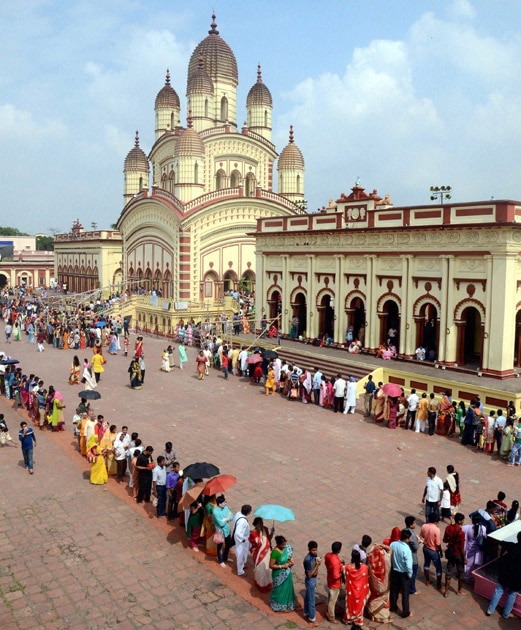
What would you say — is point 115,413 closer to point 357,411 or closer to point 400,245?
point 357,411

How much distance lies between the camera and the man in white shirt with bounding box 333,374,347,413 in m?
17.6

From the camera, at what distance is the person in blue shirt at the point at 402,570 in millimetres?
7711

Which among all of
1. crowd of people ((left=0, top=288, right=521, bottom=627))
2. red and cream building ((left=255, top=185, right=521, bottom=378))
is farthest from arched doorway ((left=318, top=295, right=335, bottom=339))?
crowd of people ((left=0, top=288, right=521, bottom=627))

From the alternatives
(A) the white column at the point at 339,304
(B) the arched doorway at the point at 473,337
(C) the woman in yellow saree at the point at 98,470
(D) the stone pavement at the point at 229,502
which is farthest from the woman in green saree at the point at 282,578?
(A) the white column at the point at 339,304

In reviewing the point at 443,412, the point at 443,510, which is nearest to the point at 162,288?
the point at 443,412

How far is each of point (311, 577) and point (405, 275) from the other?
585 inches

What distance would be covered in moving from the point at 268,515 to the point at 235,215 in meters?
30.3

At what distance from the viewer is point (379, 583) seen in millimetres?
7633

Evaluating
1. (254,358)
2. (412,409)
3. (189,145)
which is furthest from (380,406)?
(189,145)

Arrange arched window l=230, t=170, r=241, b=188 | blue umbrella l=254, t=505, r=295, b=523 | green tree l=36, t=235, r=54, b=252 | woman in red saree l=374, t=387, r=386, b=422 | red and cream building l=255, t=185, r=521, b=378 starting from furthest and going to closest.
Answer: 1. green tree l=36, t=235, r=54, b=252
2. arched window l=230, t=170, r=241, b=188
3. red and cream building l=255, t=185, r=521, b=378
4. woman in red saree l=374, t=387, r=386, b=422
5. blue umbrella l=254, t=505, r=295, b=523

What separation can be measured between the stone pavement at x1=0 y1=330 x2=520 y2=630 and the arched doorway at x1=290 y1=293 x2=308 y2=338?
294 inches

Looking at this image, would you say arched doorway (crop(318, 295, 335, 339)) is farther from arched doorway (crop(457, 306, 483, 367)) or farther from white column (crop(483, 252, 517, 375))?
white column (crop(483, 252, 517, 375))

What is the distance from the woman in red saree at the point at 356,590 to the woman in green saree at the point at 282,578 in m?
0.71

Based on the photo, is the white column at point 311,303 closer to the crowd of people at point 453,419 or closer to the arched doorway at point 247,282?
the crowd of people at point 453,419
